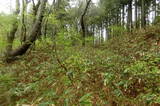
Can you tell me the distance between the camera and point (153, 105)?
307cm

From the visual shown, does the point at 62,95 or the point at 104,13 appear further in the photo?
the point at 104,13

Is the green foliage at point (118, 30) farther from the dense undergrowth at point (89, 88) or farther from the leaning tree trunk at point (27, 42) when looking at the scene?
the dense undergrowth at point (89, 88)

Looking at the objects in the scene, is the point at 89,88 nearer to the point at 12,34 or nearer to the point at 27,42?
the point at 27,42

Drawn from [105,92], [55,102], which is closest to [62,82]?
[55,102]

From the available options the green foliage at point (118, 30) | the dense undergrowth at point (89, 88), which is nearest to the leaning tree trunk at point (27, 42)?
the dense undergrowth at point (89, 88)

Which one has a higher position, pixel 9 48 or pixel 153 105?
pixel 9 48

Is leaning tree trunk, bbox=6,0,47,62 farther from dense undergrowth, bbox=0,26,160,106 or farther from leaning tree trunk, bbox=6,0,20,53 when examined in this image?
dense undergrowth, bbox=0,26,160,106

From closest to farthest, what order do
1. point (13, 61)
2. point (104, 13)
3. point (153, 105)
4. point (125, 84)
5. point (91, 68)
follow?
point (153, 105)
point (125, 84)
point (91, 68)
point (13, 61)
point (104, 13)

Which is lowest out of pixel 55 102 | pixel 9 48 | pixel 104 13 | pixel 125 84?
pixel 55 102

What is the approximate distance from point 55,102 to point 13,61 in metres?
5.09

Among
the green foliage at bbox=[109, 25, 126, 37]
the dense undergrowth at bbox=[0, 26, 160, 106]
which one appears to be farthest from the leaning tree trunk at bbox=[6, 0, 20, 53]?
the green foliage at bbox=[109, 25, 126, 37]

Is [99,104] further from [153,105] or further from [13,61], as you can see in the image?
[13,61]

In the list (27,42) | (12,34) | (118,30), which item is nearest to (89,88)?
(27,42)

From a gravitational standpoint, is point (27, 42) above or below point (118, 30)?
below
